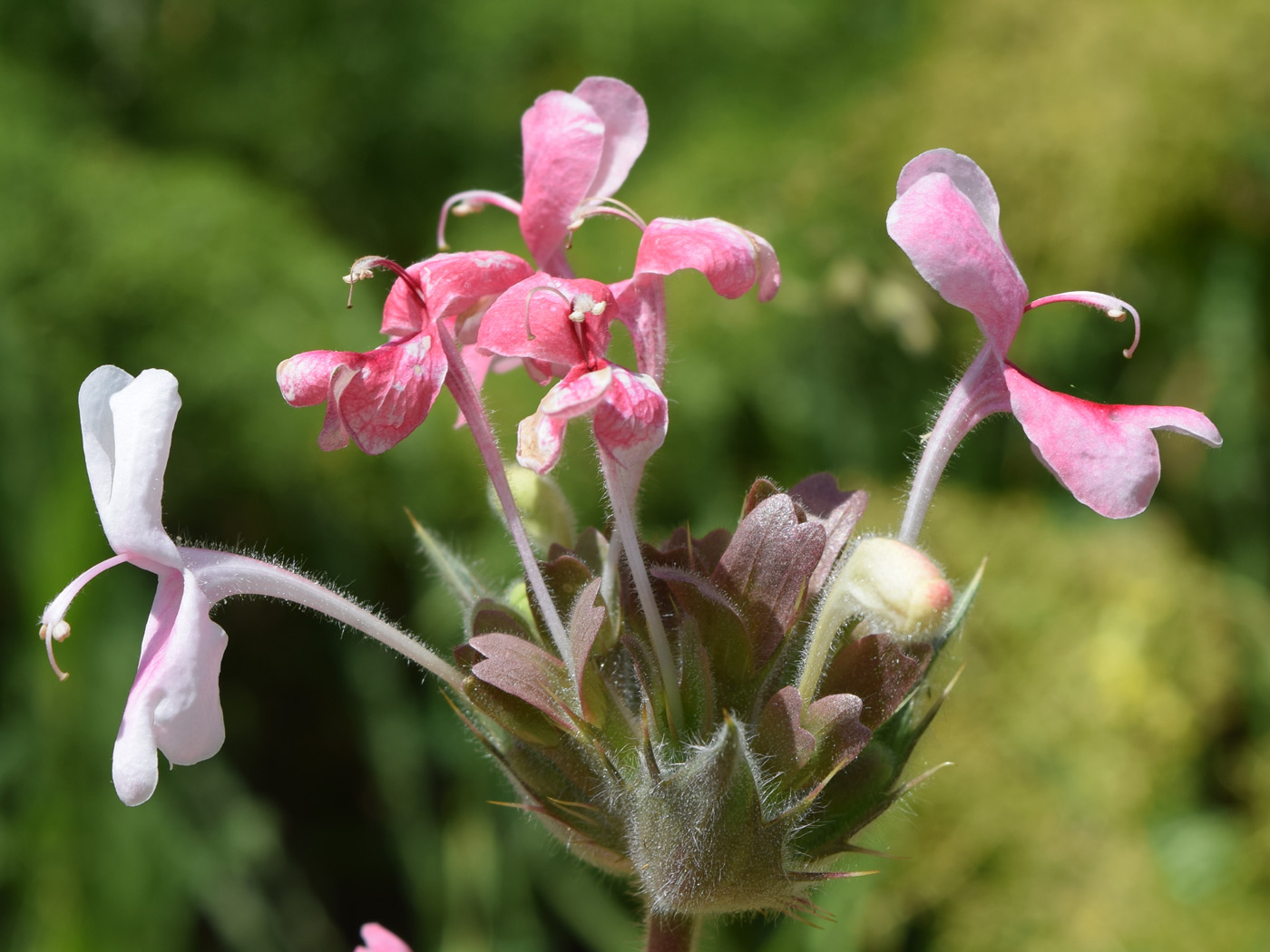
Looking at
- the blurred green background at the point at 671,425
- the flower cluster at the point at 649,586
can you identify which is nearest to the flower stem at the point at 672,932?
the flower cluster at the point at 649,586

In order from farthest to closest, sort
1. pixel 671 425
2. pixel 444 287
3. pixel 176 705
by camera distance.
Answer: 1. pixel 671 425
2. pixel 444 287
3. pixel 176 705

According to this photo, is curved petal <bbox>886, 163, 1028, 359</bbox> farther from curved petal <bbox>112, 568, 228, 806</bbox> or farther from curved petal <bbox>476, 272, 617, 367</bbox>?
curved petal <bbox>112, 568, 228, 806</bbox>

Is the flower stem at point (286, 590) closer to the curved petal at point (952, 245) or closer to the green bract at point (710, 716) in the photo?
the green bract at point (710, 716)

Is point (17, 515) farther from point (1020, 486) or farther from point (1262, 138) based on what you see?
point (1262, 138)

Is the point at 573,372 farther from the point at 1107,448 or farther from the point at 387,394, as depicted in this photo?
the point at 1107,448

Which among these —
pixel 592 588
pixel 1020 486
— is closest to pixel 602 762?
pixel 592 588

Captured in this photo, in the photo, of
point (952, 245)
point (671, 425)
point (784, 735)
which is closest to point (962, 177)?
point (952, 245)
